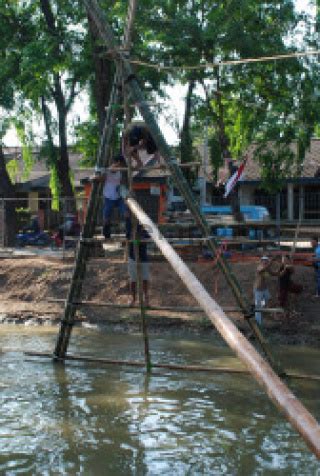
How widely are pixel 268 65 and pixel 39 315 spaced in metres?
7.79

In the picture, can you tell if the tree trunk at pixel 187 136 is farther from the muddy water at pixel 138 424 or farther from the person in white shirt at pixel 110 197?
the person in white shirt at pixel 110 197

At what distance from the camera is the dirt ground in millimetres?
15508

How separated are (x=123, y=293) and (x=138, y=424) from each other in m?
9.00

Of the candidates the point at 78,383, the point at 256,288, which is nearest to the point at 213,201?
the point at 256,288

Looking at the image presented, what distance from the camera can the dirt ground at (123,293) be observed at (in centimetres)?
1551

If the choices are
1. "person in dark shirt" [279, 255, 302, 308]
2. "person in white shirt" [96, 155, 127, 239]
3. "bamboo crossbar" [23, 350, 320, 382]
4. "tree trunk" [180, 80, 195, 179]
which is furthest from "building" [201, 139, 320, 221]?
"bamboo crossbar" [23, 350, 320, 382]

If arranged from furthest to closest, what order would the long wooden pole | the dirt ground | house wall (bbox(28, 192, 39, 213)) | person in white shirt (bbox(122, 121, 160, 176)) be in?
house wall (bbox(28, 192, 39, 213)), the dirt ground, person in white shirt (bbox(122, 121, 160, 176)), the long wooden pole

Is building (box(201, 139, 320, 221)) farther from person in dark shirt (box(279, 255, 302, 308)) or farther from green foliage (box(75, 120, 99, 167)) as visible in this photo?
person in dark shirt (box(279, 255, 302, 308))

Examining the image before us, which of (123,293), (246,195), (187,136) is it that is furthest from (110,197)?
(246,195)

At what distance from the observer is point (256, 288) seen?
14.6 meters

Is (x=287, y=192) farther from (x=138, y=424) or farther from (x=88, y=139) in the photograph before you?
(x=138, y=424)

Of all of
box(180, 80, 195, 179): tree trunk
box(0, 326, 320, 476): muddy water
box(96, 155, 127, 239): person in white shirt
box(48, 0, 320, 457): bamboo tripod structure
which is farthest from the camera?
box(180, 80, 195, 179): tree trunk

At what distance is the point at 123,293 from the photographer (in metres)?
17.3

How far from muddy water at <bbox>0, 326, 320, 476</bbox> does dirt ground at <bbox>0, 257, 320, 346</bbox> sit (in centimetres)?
341
